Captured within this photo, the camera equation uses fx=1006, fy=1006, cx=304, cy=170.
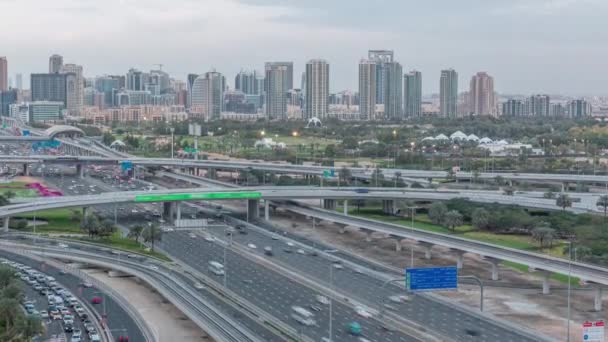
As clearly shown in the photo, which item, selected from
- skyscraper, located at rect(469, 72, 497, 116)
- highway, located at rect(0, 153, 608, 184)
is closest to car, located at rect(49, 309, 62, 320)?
highway, located at rect(0, 153, 608, 184)

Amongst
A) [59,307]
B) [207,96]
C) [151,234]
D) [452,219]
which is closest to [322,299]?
[59,307]

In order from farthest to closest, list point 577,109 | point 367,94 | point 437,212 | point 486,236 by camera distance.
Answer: point 577,109, point 367,94, point 437,212, point 486,236

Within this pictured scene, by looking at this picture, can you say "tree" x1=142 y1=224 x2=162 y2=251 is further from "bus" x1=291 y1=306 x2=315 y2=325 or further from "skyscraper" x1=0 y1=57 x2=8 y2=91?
"skyscraper" x1=0 y1=57 x2=8 y2=91

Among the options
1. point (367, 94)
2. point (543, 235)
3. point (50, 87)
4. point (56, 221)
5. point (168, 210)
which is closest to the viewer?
point (543, 235)

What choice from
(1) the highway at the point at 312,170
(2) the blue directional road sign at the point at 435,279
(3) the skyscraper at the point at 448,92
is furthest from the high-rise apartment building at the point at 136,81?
(2) the blue directional road sign at the point at 435,279

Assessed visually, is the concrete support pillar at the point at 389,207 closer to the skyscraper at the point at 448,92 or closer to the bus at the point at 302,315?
the bus at the point at 302,315

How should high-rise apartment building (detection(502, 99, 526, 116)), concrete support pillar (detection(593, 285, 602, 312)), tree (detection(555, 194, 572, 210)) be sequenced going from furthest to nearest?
high-rise apartment building (detection(502, 99, 526, 116)), tree (detection(555, 194, 572, 210)), concrete support pillar (detection(593, 285, 602, 312))

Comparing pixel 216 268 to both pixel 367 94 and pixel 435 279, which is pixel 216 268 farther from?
pixel 367 94
